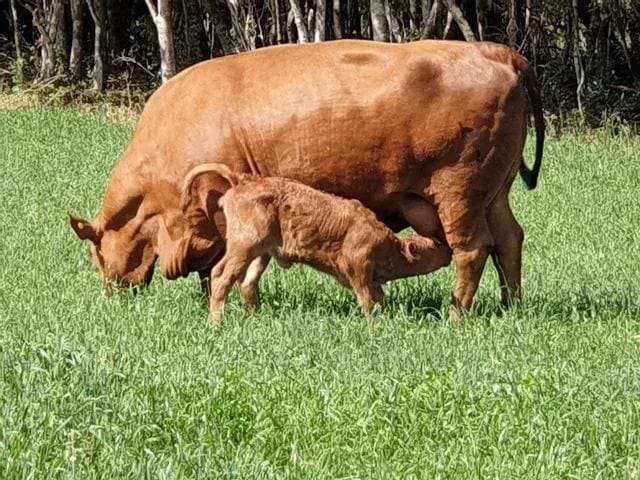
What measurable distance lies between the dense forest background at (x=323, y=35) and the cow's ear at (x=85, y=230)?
9.61 metres

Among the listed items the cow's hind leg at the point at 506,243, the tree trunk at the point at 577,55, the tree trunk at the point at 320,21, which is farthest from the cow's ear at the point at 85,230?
the tree trunk at the point at 577,55

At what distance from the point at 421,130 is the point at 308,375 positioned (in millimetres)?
2725

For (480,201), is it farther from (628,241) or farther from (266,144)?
(628,241)

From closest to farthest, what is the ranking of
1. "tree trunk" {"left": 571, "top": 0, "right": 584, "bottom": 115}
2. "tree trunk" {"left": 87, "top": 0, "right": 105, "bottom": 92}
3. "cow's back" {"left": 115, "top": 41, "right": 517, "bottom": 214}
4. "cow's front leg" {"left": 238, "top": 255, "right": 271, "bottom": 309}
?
"cow's back" {"left": 115, "top": 41, "right": 517, "bottom": 214} < "cow's front leg" {"left": 238, "top": 255, "right": 271, "bottom": 309} < "tree trunk" {"left": 571, "top": 0, "right": 584, "bottom": 115} < "tree trunk" {"left": 87, "top": 0, "right": 105, "bottom": 92}

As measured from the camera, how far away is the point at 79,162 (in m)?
19.6

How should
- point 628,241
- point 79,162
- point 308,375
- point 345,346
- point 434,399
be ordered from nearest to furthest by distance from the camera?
point 434,399
point 308,375
point 345,346
point 628,241
point 79,162

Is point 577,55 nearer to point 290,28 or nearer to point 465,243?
point 290,28

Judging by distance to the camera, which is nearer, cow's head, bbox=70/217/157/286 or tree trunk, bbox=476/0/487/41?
cow's head, bbox=70/217/157/286

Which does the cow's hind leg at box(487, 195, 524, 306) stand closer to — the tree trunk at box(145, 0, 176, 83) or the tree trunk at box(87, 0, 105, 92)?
the tree trunk at box(145, 0, 176, 83)

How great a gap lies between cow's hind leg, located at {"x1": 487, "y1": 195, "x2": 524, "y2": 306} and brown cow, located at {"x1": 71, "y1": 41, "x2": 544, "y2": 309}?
7 centimetres

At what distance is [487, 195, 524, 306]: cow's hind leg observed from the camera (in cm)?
1067

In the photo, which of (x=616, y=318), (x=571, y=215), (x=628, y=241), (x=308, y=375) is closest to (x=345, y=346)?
(x=308, y=375)

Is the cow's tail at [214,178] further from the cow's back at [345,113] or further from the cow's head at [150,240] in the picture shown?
the cow's head at [150,240]

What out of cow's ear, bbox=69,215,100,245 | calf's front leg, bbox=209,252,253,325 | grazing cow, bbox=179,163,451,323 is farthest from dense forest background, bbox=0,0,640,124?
calf's front leg, bbox=209,252,253,325
